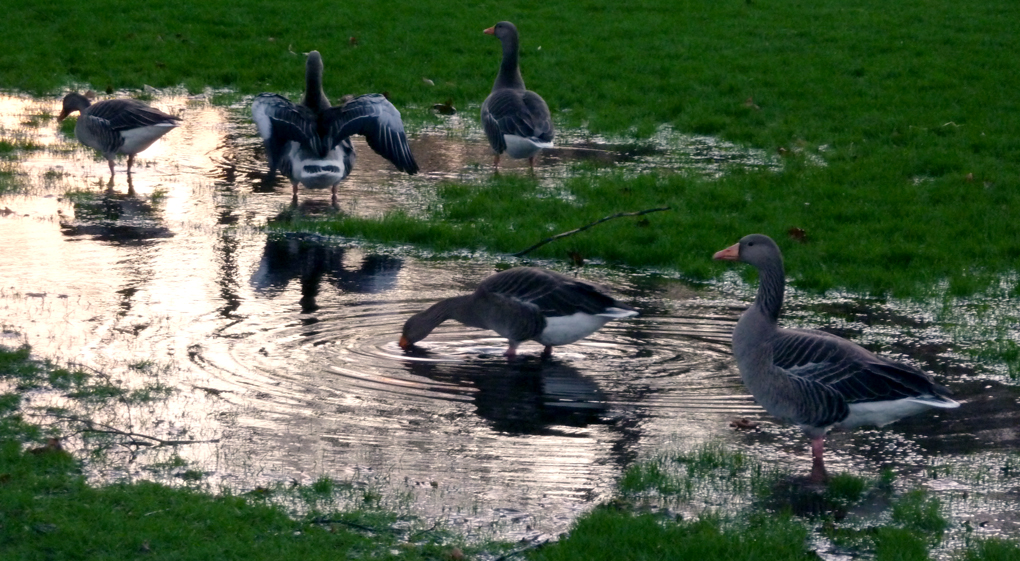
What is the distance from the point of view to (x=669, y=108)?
17.2 m

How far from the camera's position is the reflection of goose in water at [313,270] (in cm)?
970

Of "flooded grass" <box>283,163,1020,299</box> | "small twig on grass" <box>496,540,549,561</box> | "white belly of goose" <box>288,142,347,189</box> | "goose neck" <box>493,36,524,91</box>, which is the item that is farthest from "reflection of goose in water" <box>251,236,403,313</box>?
"goose neck" <box>493,36,524,91</box>

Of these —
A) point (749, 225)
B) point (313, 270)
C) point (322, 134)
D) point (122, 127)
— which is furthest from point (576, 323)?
point (122, 127)

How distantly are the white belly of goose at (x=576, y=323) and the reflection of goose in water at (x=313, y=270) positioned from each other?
2.03 metres

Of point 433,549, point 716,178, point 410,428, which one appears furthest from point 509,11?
point 433,549

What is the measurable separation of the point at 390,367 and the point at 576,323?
1269 mm

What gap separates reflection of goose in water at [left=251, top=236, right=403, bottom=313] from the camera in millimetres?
9695

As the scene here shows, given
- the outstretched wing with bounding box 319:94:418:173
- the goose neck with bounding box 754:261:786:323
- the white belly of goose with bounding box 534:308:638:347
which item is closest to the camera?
the goose neck with bounding box 754:261:786:323

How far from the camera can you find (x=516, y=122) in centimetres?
1350

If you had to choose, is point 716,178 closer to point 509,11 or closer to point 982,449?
point 982,449

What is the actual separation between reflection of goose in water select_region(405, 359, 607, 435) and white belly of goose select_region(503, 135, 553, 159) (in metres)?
5.44

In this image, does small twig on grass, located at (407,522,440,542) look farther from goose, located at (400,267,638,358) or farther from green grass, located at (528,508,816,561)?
goose, located at (400,267,638,358)

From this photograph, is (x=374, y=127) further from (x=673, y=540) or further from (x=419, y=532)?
(x=673, y=540)

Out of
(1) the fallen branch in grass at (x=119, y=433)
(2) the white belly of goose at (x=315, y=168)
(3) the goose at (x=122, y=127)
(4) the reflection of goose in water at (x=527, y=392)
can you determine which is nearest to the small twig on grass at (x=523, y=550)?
(4) the reflection of goose in water at (x=527, y=392)
